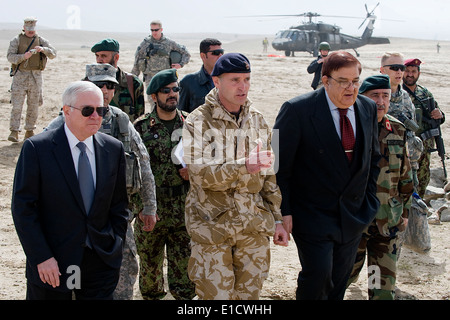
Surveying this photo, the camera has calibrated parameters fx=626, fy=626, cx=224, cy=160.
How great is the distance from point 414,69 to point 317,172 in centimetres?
376

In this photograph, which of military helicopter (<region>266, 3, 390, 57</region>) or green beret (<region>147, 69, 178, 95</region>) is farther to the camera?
military helicopter (<region>266, 3, 390, 57</region>)

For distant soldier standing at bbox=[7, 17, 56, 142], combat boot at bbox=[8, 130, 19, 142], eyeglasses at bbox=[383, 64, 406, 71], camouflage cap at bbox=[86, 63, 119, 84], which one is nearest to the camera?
camouflage cap at bbox=[86, 63, 119, 84]

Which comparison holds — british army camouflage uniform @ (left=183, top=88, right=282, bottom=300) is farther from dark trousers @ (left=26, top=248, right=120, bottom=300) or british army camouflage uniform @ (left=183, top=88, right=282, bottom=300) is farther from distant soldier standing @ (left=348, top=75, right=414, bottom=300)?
distant soldier standing @ (left=348, top=75, right=414, bottom=300)

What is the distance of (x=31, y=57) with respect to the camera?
1141 cm

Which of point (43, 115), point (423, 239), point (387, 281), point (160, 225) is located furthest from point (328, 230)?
point (43, 115)

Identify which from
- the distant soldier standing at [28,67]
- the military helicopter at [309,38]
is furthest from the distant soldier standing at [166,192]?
the military helicopter at [309,38]

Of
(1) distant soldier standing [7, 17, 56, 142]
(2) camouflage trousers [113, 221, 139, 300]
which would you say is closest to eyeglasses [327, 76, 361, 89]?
(2) camouflage trousers [113, 221, 139, 300]

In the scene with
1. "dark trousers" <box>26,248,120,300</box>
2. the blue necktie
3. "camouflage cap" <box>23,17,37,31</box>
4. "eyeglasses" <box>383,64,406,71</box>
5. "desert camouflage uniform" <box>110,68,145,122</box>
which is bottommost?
"dark trousers" <box>26,248,120,300</box>

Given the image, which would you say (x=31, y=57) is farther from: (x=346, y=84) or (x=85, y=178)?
(x=346, y=84)

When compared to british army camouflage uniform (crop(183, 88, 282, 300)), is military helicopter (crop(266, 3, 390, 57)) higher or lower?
higher

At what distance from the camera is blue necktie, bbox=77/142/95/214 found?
3.71 metres

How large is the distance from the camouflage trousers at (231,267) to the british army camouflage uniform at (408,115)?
2.33m

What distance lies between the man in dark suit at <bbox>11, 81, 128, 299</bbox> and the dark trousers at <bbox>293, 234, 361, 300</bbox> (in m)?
1.26

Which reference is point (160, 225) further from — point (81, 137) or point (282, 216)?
point (81, 137)
